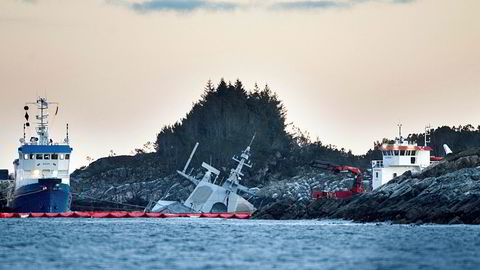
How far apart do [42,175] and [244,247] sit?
64.5 metres

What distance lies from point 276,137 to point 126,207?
95.9 feet

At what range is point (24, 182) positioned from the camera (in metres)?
138

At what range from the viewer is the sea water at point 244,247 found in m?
65.7

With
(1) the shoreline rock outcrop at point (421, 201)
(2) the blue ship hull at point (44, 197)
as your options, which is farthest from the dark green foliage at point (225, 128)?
(1) the shoreline rock outcrop at point (421, 201)

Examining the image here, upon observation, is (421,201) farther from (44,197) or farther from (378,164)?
(44,197)

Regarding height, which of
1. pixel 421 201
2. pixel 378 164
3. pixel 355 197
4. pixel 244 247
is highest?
pixel 378 164

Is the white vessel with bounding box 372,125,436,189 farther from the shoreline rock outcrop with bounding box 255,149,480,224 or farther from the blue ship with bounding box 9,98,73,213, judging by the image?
the blue ship with bounding box 9,98,73,213

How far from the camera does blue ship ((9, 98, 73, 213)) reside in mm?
135375

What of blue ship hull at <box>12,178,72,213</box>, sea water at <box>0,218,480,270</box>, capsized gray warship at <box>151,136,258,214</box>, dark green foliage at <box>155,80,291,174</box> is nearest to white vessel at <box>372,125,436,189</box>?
capsized gray warship at <box>151,136,258,214</box>

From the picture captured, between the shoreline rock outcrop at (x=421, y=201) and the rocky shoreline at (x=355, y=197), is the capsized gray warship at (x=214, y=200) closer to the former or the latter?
the rocky shoreline at (x=355, y=197)

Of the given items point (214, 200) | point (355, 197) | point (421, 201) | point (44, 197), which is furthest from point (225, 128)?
point (421, 201)

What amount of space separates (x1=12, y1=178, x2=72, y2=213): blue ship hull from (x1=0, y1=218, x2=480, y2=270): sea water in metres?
28.7

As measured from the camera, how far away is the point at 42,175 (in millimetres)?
138625

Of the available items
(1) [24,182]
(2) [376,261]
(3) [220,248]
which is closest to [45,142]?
(1) [24,182]
